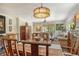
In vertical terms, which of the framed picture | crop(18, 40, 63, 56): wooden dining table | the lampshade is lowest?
crop(18, 40, 63, 56): wooden dining table

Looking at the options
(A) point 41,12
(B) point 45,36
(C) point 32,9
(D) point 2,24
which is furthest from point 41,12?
(D) point 2,24

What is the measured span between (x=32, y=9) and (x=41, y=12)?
15 cm

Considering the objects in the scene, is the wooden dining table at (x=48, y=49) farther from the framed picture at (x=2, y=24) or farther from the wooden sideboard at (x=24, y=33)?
the framed picture at (x=2, y=24)

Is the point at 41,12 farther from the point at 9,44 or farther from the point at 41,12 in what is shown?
the point at 9,44

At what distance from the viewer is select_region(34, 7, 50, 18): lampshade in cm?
231

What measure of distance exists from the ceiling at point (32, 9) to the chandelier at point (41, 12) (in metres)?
0.05

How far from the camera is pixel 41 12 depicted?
231 centimetres

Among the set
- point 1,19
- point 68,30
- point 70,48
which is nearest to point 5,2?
point 1,19

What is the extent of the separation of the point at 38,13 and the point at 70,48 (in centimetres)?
75

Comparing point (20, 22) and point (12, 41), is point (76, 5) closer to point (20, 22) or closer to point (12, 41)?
point (20, 22)

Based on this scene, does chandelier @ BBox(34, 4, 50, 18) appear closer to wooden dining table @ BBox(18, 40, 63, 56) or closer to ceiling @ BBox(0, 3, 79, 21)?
ceiling @ BBox(0, 3, 79, 21)

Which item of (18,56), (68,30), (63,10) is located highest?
(63,10)

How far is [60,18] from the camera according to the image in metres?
2.28

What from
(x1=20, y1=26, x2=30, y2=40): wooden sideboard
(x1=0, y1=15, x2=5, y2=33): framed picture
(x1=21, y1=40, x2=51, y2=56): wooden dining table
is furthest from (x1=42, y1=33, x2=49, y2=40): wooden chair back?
(x1=0, y1=15, x2=5, y2=33): framed picture
